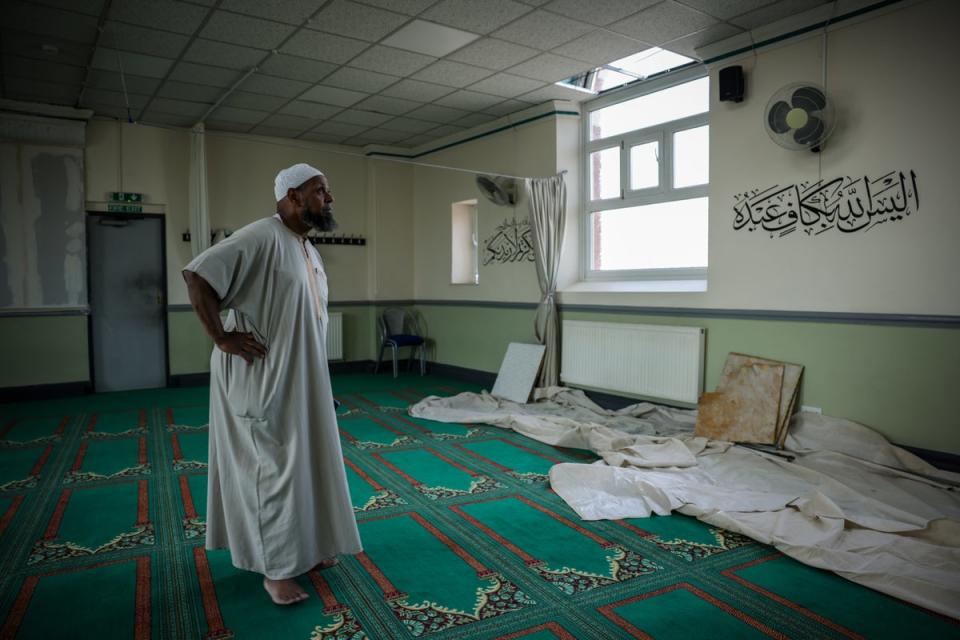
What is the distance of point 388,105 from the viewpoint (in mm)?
Answer: 6078

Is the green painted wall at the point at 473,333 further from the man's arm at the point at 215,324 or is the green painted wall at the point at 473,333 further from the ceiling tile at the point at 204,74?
the man's arm at the point at 215,324

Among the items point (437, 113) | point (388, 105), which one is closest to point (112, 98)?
point (388, 105)

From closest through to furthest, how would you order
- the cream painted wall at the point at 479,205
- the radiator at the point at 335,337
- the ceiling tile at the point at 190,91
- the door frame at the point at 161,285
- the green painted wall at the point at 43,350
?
the ceiling tile at the point at 190,91 < the green painted wall at the point at 43,350 < the cream painted wall at the point at 479,205 < the door frame at the point at 161,285 < the radiator at the point at 335,337

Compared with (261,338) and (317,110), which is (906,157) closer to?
(261,338)

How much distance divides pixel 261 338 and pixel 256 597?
0.92 metres

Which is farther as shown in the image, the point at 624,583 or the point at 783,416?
the point at 783,416

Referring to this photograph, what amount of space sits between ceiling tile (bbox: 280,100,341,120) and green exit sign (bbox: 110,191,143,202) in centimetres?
178

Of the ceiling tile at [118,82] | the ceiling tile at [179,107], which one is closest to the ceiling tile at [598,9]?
the ceiling tile at [118,82]

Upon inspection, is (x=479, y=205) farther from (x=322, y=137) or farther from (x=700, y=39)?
(x=700, y=39)

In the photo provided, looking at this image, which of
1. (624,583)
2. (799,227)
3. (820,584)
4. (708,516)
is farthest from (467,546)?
(799,227)

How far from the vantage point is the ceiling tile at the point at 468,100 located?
225 inches

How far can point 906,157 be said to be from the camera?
3.55m

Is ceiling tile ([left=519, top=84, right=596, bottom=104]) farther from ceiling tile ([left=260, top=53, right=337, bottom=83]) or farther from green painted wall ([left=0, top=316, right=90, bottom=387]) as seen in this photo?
green painted wall ([left=0, top=316, right=90, bottom=387])

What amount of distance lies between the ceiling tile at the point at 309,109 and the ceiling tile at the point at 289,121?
122 millimetres
